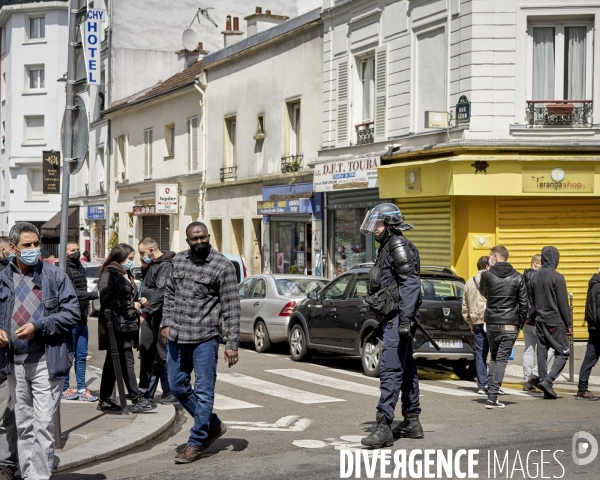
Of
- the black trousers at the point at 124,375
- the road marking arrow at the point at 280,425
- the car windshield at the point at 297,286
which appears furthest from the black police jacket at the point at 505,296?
the car windshield at the point at 297,286

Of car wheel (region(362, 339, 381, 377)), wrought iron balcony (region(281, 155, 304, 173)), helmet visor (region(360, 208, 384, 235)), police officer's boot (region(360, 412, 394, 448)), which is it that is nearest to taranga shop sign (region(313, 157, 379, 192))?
wrought iron balcony (region(281, 155, 304, 173))

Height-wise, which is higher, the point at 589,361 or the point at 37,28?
the point at 37,28

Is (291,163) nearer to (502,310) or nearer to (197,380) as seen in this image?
(502,310)

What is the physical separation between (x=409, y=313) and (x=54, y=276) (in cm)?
319

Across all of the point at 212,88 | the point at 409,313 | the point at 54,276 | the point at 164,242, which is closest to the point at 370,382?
the point at 409,313

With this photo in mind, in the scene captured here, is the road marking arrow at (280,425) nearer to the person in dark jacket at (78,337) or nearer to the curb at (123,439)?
the curb at (123,439)

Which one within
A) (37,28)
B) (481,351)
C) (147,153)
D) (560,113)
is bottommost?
(481,351)

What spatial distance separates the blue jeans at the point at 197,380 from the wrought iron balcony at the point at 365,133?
16.0 metres

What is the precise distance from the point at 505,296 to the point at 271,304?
7.09 metres

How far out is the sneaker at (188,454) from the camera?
7941 mm

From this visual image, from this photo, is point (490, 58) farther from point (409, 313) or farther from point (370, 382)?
point (409, 313)

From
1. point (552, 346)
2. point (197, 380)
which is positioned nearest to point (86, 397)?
point (197, 380)

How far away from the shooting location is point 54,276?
701 cm

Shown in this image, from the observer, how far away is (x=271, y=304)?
17.9 m
